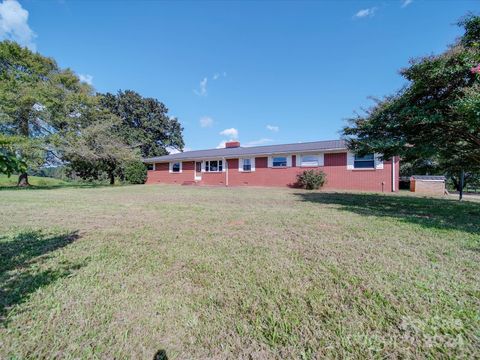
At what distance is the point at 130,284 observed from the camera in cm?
253

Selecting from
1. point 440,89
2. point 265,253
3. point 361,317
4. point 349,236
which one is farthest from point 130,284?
point 440,89

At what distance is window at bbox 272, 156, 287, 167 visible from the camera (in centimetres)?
1651

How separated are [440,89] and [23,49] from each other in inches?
993

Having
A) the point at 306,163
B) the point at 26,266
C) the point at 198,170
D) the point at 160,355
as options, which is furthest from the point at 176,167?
the point at 160,355

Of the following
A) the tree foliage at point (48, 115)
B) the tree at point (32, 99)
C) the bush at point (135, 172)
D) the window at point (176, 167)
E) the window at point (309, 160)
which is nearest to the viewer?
the tree at point (32, 99)

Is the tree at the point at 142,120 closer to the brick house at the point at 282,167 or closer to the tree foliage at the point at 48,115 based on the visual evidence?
the brick house at the point at 282,167

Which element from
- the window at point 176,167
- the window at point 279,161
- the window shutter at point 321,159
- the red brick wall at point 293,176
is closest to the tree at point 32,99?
the window at point 176,167

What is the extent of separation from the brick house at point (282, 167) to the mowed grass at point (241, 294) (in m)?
10.2

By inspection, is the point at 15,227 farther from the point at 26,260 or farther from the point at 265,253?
the point at 265,253

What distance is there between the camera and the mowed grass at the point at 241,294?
1.70m

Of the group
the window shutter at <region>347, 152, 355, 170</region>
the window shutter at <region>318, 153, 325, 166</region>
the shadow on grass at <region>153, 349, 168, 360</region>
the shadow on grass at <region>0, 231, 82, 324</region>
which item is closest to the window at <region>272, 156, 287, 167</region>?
the window shutter at <region>318, 153, 325, 166</region>

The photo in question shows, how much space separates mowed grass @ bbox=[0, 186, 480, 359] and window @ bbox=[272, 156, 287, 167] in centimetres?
1241

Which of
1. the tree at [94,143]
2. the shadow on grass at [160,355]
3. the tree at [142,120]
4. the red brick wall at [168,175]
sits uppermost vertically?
the tree at [142,120]

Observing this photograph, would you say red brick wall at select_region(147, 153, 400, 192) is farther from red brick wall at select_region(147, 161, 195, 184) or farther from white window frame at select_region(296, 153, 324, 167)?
white window frame at select_region(296, 153, 324, 167)
